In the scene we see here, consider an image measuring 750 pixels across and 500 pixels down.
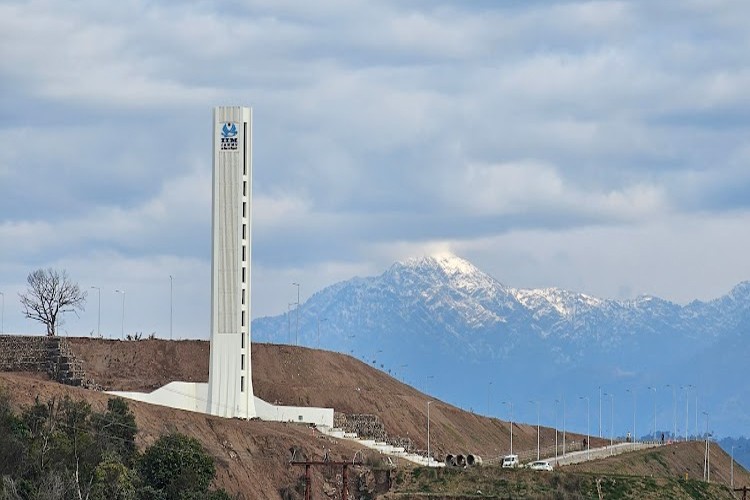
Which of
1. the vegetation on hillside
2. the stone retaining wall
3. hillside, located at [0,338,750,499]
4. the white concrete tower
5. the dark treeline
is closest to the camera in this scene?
the dark treeline

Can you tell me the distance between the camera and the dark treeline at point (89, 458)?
4139 inches

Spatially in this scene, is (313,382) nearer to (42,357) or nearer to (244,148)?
(42,357)

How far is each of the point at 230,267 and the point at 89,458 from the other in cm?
3233

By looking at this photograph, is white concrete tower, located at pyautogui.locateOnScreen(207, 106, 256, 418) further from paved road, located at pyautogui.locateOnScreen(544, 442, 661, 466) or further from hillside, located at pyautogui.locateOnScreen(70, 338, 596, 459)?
paved road, located at pyautogui.locateOnScreen(544, 442, 661, 466)

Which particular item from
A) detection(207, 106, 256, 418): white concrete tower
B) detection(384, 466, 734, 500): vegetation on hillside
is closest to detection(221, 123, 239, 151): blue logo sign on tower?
detection(207, 106, 256, 418): white concrete tower

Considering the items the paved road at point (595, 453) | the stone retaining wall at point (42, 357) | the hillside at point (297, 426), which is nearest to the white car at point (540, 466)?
the hillside at point (297, 426)

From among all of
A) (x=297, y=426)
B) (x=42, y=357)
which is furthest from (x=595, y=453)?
(x=42, y=357)

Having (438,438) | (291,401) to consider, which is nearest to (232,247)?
(291,401)

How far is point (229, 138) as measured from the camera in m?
141

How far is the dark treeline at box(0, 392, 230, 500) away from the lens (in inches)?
4139

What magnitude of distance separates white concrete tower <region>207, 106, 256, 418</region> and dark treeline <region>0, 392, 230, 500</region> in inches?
675

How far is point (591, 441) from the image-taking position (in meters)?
197

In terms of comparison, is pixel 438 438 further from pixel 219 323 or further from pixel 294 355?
pixel 219 323

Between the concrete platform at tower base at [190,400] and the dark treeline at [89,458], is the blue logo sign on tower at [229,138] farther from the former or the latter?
the dark treeline at [89,458]
